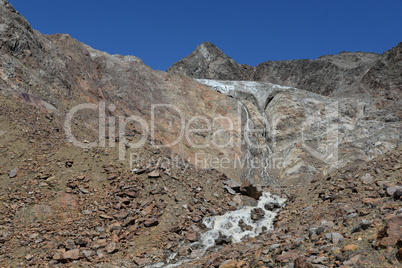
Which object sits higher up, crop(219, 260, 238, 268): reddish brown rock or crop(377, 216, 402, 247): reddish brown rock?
crop(377, 216, 402, 247): reddish brown rock

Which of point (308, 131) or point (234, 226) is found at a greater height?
point (308, 131)

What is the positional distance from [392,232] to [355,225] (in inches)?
86.4

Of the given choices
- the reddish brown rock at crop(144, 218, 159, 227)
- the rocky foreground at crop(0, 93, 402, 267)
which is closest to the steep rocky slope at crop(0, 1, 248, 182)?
the rocky foreground at crop(0, 93, 402, 267)

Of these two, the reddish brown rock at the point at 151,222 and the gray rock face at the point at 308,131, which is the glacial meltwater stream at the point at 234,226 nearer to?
the reddish brown rock at the point at 151,222

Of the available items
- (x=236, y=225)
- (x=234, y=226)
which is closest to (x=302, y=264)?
(x=234, y=226)

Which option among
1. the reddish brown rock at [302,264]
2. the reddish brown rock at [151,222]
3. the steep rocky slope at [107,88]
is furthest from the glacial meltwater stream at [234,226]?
the steep rocky slope at [107,88]

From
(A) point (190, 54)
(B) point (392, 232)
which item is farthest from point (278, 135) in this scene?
(A) point (190, 54)

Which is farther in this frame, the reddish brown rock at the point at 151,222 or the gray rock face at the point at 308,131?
the gray rock face at the point at 308,131

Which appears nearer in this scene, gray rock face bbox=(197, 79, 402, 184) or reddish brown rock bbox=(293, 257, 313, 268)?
reddish brown rock bbox=(293, 257, 313, 268)

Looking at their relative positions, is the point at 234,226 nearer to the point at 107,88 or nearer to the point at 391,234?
the point at 391,234

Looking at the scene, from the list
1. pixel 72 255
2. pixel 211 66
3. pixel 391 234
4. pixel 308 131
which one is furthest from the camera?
pixel 211 66

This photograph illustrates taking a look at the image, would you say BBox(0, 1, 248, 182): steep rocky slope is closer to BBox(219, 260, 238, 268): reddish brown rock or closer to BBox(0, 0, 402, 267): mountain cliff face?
BBox(0, 0, 402, 267): mountain cliff face

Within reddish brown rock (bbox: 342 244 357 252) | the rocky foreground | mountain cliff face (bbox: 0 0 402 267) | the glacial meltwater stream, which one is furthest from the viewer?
the glacial meltwater stream

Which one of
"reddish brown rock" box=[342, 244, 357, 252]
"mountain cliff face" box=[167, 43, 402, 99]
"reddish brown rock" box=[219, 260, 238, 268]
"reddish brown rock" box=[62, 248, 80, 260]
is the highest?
"mountain cliff face" box=[167, 43, 402, 99]
